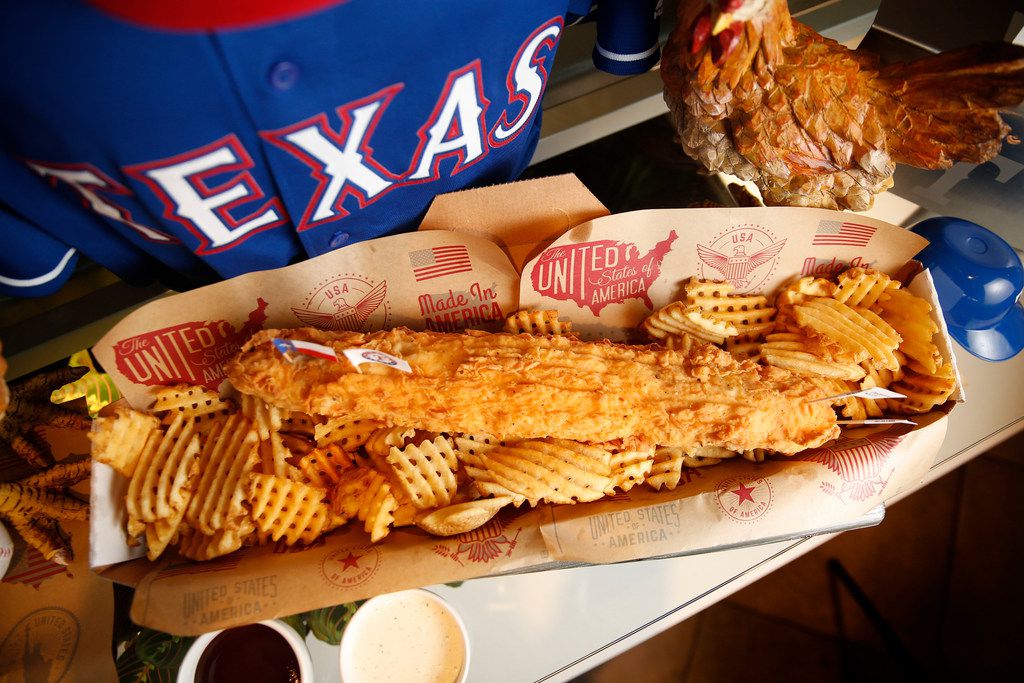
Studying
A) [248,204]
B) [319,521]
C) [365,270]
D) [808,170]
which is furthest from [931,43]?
[319,521]

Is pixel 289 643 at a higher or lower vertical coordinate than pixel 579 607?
higher

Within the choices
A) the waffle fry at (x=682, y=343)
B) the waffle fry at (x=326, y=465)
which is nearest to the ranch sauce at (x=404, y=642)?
the waffle fry at (x=326, y=465)

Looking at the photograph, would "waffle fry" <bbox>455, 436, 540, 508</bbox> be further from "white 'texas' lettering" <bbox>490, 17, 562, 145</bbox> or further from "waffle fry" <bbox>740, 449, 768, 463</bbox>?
"white 'texas' lettering" <bbox>490, 17, 562, 145</bbox>

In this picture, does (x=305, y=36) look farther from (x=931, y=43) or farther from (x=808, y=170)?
(x=931, y=43)

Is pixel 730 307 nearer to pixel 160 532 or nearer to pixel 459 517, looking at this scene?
pixel 459 517

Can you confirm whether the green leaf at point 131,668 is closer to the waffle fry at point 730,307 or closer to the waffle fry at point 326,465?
the waffle fry at point 326,465

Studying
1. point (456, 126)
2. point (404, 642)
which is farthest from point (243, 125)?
point (404, 642)

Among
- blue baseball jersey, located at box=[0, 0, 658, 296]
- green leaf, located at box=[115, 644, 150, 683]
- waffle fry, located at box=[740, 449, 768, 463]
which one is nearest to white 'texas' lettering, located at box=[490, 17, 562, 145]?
blue baseball jersey, located at box=[0, 0, 658, 296]
